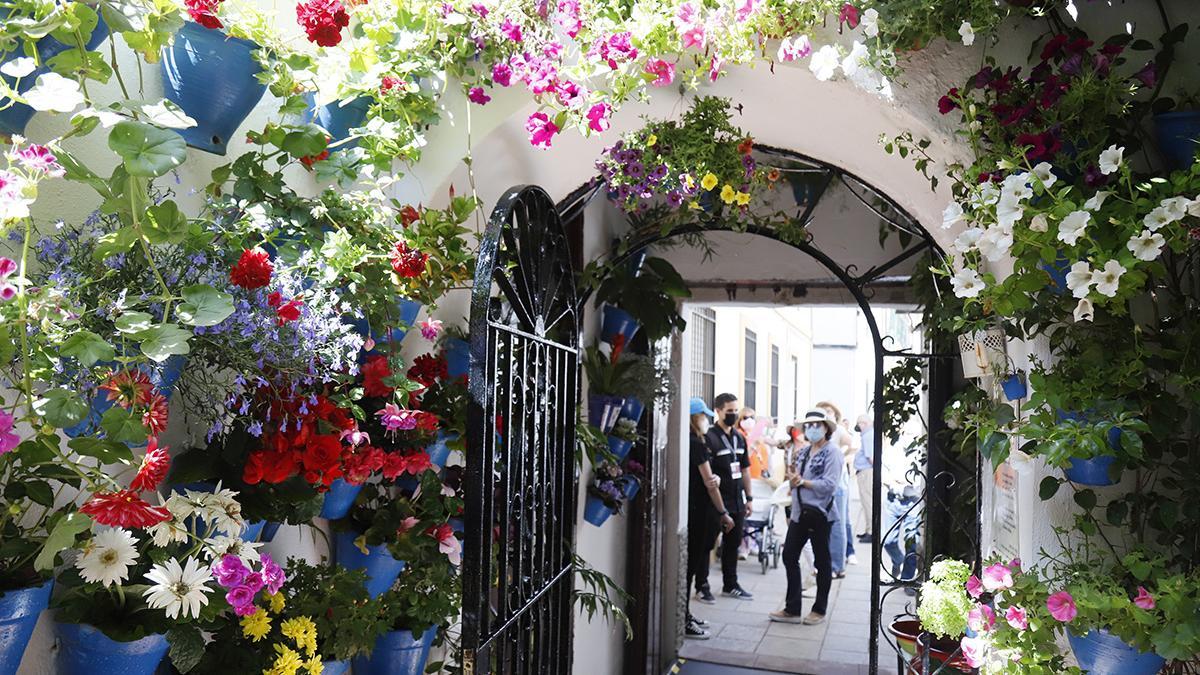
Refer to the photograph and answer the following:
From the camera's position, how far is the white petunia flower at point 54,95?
1.12 metres

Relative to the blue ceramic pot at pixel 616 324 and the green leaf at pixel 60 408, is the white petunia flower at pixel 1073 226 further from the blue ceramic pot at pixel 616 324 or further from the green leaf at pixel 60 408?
the blue ceramic pot at pixel 616 324

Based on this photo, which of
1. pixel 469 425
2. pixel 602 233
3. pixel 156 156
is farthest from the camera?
pixel 602 233

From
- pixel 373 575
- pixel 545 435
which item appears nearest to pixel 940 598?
pixel 545 435

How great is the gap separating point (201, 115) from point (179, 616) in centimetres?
87

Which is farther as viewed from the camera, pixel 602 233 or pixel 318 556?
pixel 602 233

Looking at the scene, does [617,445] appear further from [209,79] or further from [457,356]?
[209,79]

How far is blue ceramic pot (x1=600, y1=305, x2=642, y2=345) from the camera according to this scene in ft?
15.5

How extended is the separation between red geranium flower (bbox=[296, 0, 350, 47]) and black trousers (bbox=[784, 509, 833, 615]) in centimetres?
557

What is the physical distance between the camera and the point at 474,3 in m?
2.12

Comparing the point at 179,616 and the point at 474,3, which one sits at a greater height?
the point at 474,3

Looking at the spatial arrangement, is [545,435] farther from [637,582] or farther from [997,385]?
[637,582]

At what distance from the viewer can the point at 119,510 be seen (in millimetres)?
1174

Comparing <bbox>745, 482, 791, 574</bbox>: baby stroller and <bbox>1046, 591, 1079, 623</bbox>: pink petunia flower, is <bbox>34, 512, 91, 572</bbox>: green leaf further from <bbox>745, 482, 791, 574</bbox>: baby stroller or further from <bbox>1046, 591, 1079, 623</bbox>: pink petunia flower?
<bbox>745, 482, 791, 574</bbox>: baby stroller

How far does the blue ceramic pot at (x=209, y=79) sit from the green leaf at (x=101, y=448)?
64 centimetres
